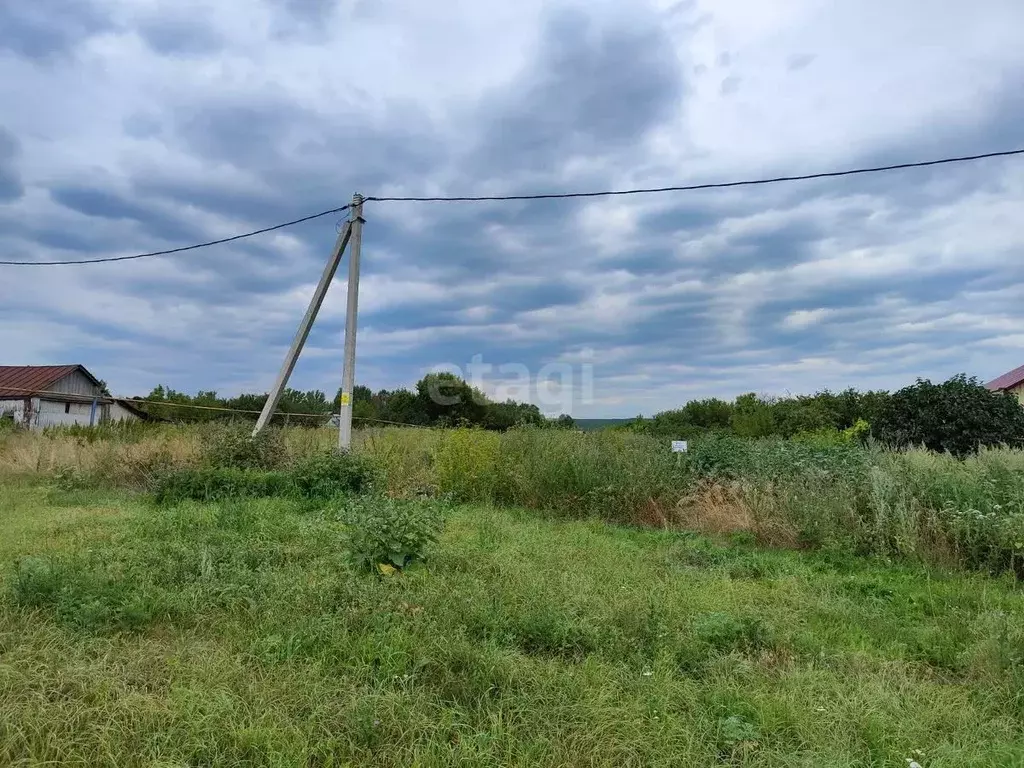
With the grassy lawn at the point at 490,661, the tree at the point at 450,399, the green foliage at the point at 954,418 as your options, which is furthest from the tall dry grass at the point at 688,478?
the tree at the point at 450,399

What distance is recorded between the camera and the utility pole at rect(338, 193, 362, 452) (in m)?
9.86

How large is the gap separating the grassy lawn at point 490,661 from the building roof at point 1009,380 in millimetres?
24793

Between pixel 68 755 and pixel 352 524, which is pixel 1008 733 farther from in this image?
pixel 352 524

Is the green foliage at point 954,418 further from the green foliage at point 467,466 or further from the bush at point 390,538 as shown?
the bush at point 390,538

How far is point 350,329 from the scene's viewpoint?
33.4 ft

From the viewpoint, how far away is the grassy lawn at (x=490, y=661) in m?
2.36

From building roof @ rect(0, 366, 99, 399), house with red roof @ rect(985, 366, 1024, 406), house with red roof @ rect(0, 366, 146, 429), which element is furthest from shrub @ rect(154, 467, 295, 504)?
building roof @ rect(0, 366, 99, 399)

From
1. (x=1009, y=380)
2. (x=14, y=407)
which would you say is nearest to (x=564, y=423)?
(x=14, y=407)

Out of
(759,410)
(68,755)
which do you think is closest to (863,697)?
(68,755)

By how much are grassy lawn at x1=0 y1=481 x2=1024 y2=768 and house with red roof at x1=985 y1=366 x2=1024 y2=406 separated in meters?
24.1

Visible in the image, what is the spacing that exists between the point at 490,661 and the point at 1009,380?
3038 cm

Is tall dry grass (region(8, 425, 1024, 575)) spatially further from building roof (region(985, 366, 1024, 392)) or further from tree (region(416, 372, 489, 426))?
tree (region(416, 372, 489, 426))

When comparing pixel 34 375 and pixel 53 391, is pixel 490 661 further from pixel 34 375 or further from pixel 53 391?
pixel 34 375

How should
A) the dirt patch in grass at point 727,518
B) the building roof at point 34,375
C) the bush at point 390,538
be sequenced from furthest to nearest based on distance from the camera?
the building roof at point 34,375
the dirt patch in grass at point 727,518
the bush at point 390,538
